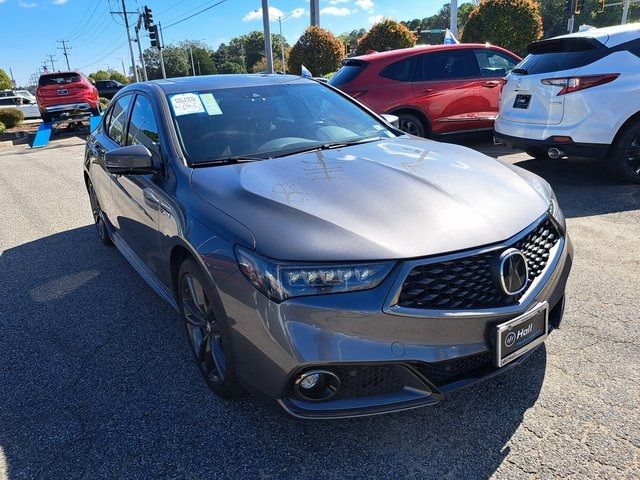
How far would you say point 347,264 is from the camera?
195 cm

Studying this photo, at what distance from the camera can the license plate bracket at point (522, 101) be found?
19.4ft

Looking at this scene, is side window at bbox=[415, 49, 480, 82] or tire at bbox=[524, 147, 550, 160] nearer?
tire at bbox=[524, 147, 550, 160]

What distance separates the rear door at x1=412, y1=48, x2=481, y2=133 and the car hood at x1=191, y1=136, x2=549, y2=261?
540 cm

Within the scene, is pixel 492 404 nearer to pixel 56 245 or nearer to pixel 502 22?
pixel 56 245

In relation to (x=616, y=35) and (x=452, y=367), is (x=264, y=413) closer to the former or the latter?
(x=452, y=367)

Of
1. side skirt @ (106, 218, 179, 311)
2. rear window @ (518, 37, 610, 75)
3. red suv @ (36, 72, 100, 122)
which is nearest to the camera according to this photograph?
side skirt @ (106, 218, 179, 311)

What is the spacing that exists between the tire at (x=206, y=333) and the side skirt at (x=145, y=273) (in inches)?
9.2

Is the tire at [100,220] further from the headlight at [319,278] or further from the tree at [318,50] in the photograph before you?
the tree at [318,50]

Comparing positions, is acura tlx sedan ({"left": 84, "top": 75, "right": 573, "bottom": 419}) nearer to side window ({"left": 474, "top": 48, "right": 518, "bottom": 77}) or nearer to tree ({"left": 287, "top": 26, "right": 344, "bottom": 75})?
side window ({"left": 474, "top": 48, "right": 518, "bottom": 77})

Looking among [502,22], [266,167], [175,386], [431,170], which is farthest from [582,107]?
[502,22]

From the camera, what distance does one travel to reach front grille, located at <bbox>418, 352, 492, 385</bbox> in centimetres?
201

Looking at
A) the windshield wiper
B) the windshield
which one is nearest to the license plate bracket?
the windshield

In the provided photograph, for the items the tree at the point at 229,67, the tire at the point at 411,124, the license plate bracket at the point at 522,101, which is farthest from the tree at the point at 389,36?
the tree at the point at 229,67

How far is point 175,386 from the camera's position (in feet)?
9.02
